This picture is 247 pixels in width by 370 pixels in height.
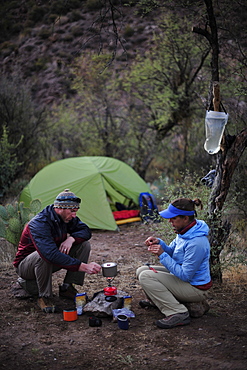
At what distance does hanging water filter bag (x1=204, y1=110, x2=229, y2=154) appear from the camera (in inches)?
167

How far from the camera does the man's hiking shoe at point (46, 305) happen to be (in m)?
3.78

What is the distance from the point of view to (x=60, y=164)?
A: 880 centimetres

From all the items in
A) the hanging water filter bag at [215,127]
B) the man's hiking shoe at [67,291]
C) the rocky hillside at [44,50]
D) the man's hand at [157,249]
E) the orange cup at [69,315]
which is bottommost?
the man's hiking shoe at [67,291]

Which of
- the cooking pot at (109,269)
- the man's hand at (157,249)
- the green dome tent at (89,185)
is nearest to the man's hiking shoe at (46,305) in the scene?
the cooking pot at (109,269)

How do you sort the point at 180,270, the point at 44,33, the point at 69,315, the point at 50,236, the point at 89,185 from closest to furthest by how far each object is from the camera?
1. the point at 180,270
2. the point at 69,315
3. the point at 50,236
4. the point at 89,185
5. the point at 44,33

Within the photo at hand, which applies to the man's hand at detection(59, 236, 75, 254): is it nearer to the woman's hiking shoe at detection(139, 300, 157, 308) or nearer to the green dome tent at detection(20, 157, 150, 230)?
the woman's hiking shoe at detection(139, 300, 157, 308)

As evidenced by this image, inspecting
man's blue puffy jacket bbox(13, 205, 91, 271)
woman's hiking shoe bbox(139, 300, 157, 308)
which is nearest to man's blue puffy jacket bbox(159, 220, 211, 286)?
woman's hiking shoe bbox(139, 300, 157, 308)

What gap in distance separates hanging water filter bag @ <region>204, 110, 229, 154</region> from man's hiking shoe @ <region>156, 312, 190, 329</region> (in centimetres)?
181

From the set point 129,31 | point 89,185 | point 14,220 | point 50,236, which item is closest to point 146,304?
point 50,236

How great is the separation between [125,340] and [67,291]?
1.13m

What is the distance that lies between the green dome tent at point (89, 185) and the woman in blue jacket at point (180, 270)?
178 inches

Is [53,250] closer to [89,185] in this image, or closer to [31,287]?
[31,287]

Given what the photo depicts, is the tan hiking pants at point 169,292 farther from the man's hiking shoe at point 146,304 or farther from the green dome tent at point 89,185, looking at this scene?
the green dome tent at point 89,185

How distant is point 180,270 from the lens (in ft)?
11.0
